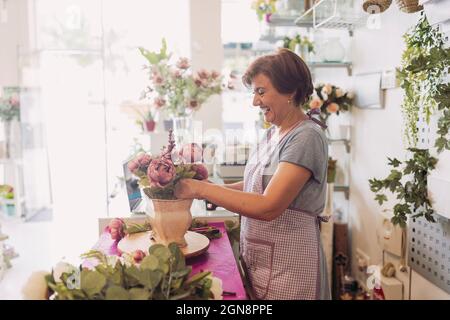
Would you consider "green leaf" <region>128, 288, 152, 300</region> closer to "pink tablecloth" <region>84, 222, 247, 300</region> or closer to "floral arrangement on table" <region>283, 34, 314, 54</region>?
"pink tablecloth" <region>84, 222, 247, 300</region>

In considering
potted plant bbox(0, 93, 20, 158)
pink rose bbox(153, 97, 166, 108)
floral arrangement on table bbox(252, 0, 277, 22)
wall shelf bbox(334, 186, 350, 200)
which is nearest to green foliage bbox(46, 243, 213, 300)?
potted plant bbox(0, 93, 20, 158)

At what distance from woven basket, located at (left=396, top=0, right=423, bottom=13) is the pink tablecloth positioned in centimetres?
86

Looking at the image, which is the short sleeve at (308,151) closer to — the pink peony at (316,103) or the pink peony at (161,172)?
the pink peony at (161,172)

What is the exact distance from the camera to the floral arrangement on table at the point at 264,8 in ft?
5.33

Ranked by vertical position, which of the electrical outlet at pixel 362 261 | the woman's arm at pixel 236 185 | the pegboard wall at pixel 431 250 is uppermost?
the woman's arm at pixel 236 185

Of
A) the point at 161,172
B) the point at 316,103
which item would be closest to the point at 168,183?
the point at 161,172

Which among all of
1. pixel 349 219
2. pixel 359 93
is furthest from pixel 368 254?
pixel 359 93

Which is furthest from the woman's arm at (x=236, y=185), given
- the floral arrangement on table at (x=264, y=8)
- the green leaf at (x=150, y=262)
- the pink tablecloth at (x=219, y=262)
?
the floral arrangement on table at (x=264, y=8)

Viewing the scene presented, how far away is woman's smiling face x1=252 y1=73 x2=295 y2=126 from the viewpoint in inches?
35.5

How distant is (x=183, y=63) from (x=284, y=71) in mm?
566

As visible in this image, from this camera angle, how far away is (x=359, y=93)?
1866 mm

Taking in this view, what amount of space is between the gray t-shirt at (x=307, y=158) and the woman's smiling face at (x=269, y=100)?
2.0 inches

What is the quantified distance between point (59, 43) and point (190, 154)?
0.60 metres

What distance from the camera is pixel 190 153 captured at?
853 mm
